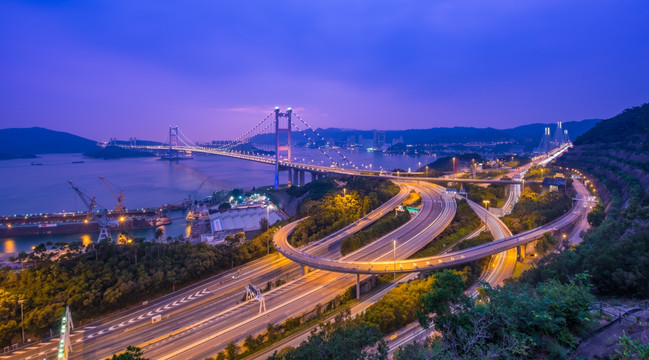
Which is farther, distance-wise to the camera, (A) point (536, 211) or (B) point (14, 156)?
(B) point (14, 156)

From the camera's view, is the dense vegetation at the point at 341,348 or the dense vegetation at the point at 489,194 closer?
the dense vegetation at the point at 341,348

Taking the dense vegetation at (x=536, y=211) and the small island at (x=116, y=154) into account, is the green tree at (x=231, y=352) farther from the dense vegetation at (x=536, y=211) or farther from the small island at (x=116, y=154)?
the small island at (x=116, y=154)

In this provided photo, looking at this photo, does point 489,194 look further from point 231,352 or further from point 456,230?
point 231,352

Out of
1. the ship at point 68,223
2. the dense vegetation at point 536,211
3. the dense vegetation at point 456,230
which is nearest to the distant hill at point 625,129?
the dense vegetation at point 536,211

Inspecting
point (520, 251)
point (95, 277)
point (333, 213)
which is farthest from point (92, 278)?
point (520, 251)

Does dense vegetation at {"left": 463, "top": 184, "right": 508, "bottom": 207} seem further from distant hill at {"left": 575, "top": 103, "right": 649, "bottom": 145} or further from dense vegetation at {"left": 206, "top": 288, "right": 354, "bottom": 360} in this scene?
dense vegetation at {"left": 206, "top": 288, "right": 354, "bottom": 360}

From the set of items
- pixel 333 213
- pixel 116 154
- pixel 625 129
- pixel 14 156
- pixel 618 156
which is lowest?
pixel 333 213
